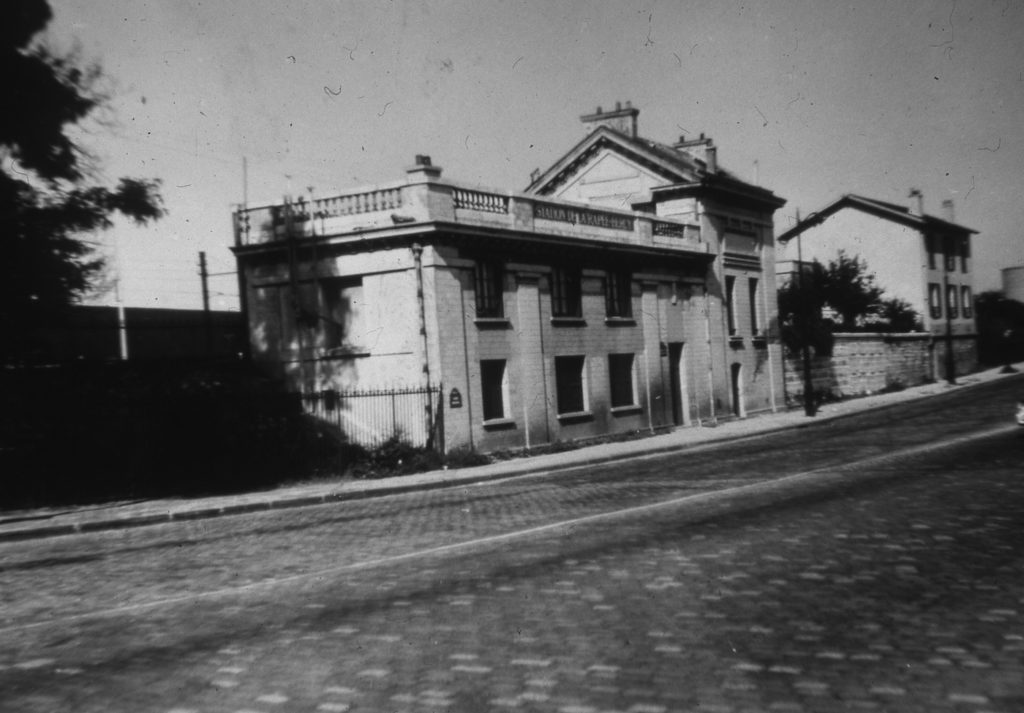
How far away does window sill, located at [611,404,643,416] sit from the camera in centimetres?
2708

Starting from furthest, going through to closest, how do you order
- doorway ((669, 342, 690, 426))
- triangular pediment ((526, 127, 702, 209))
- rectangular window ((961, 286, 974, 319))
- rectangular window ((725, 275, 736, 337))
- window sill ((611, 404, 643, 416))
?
rectangular window ((961, 286, 974, 319)) < rectangular window ((725, 275, 736, 337)) < triangular pediment ((526, 127, 702, 209)) < doorway ((669, 342, 690, 426)) < window sill ((611, 404, 643, 416))

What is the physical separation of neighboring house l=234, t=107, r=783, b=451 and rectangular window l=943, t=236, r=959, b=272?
101 ft

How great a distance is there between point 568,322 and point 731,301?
1033cm

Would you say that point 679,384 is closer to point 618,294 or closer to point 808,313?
point 618,294

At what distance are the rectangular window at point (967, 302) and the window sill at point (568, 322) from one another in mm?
41145

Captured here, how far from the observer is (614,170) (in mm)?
33719

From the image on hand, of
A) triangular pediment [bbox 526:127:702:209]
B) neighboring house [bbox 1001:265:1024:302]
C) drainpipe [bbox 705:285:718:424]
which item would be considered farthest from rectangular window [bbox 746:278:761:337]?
neighboring house [bbox 1001:265:1024:302]

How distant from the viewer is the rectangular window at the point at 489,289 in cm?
2342

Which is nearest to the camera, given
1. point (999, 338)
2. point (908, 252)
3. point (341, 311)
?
point (341, 311)

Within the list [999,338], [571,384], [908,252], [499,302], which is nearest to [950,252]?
[908,252]

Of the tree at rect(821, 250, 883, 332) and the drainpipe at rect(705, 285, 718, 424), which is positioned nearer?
the drainpipe at rect(705, 285, 718, 424)

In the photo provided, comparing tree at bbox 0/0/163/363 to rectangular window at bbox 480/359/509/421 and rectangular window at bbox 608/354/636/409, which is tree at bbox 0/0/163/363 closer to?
rectangular window at bbox 480/359/509/421

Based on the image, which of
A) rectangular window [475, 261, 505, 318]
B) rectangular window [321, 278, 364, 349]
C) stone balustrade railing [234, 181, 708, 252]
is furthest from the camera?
rectangular window [475, 261, 505, 318]

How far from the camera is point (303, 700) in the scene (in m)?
4.83
